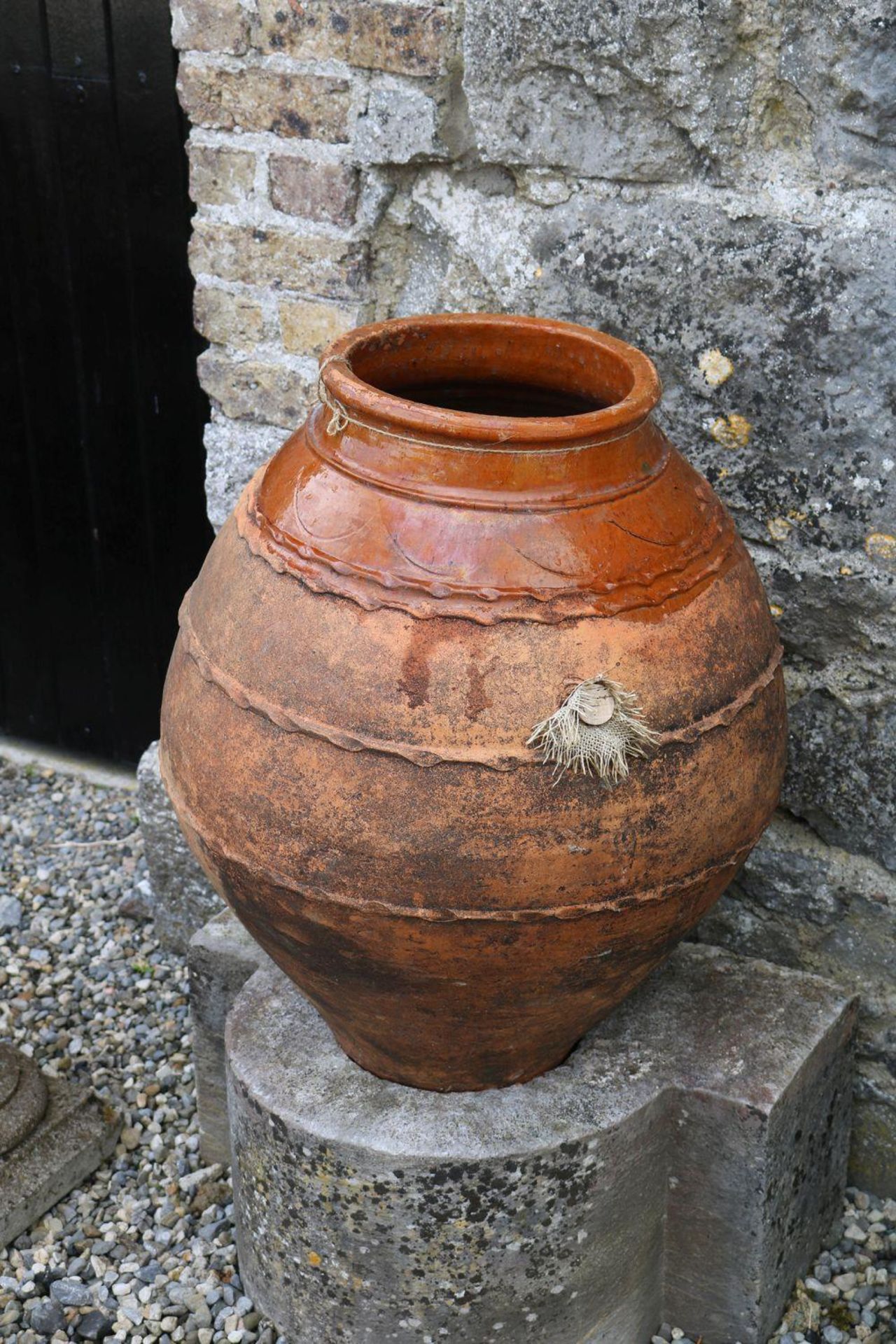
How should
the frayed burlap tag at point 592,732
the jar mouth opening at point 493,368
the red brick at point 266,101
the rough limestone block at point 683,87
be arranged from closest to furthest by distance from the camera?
1. the frayed burlap tag at point 592,732
2. the jar mouth opening at point 493,368
3. the rough limestone block at point 683,87
4. the red brick at point 266,101

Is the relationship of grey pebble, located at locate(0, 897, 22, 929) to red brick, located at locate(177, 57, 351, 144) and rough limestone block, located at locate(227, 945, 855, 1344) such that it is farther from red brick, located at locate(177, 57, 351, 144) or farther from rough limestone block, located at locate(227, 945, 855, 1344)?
red brick, located at locate(177, 57, 351, 144)

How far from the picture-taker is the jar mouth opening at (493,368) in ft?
5.58

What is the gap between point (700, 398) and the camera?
2057mm

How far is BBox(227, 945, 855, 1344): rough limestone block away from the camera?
1.87 meters

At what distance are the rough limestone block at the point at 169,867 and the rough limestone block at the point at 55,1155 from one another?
0.36 m

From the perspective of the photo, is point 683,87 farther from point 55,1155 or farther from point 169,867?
point 55,1155

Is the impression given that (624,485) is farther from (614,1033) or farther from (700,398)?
(614,1033)

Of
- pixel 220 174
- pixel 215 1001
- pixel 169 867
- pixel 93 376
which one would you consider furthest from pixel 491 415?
pixel 93 376

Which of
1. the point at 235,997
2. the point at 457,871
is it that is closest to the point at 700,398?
the point at 457,871

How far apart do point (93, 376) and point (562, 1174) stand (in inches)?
77.7

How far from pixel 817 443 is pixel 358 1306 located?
52.9 inches

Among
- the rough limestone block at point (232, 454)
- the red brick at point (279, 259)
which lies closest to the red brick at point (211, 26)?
the red brick at point (279, 259)

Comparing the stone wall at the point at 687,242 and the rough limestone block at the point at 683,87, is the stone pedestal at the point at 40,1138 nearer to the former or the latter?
the stone wall at the point at 687,242

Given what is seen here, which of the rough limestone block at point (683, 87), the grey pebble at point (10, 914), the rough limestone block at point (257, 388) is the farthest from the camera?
the grey pebble at point (10, 914)
